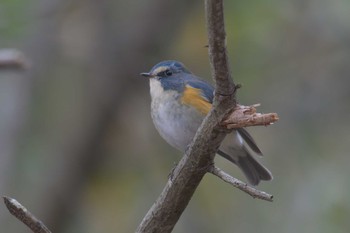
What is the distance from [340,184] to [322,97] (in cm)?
109

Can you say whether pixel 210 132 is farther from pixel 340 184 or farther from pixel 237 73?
pixel 237 73

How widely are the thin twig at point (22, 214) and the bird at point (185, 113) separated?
4.97ft

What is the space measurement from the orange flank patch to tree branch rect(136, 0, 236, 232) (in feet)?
3.84

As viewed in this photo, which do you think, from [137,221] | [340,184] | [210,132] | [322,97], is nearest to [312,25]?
[322,97]

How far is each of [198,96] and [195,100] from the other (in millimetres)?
36

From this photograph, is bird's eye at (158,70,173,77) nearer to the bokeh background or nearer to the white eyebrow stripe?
the white eyebrow stripe

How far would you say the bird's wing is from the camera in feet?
14.5

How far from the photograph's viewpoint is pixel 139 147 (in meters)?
7.16

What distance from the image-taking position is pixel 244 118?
2.98 meters

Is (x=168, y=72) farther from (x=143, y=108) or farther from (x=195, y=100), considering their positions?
(x=143, y=108)

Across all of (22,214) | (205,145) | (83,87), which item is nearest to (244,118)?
(205,145)

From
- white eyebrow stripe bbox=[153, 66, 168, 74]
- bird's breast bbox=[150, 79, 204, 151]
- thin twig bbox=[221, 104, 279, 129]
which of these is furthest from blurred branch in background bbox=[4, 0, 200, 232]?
thin twig bbox=[221, 104, 279, 129]

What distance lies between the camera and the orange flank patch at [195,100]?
4422 mm

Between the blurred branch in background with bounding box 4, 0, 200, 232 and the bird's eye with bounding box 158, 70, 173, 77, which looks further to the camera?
the blurred branch in background with bounding box 4, 0, 200, 232
